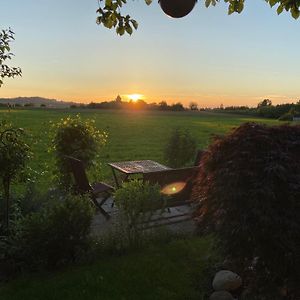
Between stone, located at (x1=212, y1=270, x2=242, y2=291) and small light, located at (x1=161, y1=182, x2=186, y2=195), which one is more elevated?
small light, located at (x1=161, y1=182, x2=186, y2=195)

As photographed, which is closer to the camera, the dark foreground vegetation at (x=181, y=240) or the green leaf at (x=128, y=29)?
the dark foreground vegetation at (x=181, y=240)

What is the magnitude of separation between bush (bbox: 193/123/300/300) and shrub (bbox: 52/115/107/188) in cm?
511

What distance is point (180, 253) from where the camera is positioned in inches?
218

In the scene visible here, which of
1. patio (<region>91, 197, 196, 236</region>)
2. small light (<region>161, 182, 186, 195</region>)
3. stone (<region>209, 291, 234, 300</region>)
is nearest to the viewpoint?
stone (<region>209, 291, 234, 300</region>)

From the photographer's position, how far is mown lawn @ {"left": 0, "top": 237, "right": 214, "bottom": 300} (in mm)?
4523

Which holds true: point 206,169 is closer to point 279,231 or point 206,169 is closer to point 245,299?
point 279,231

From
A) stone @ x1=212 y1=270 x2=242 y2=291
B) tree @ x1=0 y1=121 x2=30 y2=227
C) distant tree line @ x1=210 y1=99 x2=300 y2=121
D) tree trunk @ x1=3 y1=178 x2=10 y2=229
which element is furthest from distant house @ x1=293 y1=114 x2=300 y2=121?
stone @ x1=212 y1=270 x2=242 y2=291

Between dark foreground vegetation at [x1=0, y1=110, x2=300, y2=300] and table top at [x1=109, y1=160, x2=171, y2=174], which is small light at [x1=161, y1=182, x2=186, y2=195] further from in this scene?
table top at [x1=109, y1=160, x2=171, y2=174]

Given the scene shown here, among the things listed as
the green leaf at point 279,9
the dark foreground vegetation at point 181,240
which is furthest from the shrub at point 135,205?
the green leaf at point 279,9

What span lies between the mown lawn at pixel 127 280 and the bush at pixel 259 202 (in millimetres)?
890

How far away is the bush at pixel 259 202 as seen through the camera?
3697 millimetres

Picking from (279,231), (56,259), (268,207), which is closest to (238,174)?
(268,207)

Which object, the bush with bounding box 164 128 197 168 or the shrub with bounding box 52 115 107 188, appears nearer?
the shrub with bounding box 52 115 107 188

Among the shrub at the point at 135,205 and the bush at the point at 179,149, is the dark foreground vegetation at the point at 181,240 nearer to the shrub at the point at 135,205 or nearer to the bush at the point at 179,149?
the shrub at the point at 135,205
